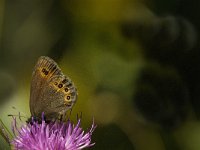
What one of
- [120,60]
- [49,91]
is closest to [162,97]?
[120,60]

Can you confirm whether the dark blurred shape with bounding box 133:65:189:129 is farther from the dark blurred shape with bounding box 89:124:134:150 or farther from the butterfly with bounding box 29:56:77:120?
the butterfly with bounding box 29:56:77:120

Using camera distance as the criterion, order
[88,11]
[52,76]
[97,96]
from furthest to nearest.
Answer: [88,11], [97,96], [52,76]

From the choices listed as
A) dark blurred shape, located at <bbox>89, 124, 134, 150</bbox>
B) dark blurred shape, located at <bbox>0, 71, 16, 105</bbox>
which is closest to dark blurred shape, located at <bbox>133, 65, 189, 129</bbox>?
dark blurred shape, located at <bbox>89, 124, 134, 150</bbox>

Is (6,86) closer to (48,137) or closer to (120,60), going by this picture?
(120,60)

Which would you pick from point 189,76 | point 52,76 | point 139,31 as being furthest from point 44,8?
point 52,76

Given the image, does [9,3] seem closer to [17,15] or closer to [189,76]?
[17,15]

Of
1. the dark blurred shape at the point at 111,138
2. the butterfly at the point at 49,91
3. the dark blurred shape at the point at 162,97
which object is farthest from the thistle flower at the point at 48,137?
the dark blurred shape at the point at 162,97

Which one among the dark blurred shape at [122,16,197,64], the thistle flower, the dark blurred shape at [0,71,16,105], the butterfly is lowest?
the dark blurred shape at [0,71,16,105]
